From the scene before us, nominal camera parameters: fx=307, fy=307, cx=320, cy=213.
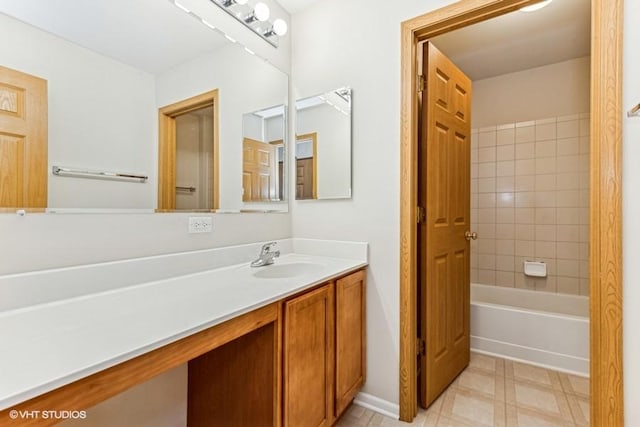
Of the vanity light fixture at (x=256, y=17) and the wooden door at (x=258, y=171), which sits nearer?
the vanity light fixture at (x=256, y=17)

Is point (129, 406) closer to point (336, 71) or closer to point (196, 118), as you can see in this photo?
point (196, 118)

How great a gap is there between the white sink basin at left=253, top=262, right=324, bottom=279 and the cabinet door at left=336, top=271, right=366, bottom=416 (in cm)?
21

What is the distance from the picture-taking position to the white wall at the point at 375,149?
1.68 meters

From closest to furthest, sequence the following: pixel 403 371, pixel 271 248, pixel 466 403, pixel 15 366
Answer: pixel 15 366 < pixel 403 371 < pixel 466 403 < pixel 271 248

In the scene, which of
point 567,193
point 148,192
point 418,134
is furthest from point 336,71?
point 567,193

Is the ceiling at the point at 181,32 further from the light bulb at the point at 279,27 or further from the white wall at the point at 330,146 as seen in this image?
the white wall at the point at 330,146

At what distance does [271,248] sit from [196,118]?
33.6 inches

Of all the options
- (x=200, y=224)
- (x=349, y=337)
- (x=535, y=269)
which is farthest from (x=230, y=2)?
(x=535, y=269)

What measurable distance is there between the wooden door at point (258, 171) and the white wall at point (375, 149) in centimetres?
40

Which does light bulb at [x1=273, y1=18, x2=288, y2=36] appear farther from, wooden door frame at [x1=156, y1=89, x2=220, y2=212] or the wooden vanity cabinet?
the wooden vanity cabinet

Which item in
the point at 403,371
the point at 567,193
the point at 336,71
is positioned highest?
the point at 336,71

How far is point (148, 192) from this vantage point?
133cm

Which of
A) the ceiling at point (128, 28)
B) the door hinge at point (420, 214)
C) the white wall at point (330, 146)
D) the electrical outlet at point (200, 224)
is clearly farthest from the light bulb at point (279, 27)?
the door hinge at point (420, 214)

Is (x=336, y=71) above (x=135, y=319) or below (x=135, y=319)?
above
